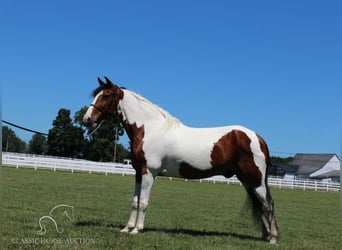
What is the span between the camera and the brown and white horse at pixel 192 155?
7.05m

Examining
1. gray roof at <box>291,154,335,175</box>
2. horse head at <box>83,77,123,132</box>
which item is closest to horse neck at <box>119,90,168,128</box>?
horse head at <box>83,77,123,132</box>

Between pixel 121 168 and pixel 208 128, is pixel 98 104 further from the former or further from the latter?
pixel 121 168

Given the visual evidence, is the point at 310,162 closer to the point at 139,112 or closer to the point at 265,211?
the point at 265,211

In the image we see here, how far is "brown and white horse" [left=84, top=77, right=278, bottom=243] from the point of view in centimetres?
705

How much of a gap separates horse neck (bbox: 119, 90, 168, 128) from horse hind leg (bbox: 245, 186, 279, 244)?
208 centimetres

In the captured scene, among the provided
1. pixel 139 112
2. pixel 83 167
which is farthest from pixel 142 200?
pixel 83 167

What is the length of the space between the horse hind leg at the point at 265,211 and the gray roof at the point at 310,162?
91199 mm

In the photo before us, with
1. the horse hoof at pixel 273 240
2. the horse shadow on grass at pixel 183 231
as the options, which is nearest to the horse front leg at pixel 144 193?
the horse shadow on grass at pixel 183 231

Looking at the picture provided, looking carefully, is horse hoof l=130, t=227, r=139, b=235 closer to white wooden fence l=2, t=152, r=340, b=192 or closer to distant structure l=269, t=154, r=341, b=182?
white wooden fence l=2, t=152, r=340, b=192

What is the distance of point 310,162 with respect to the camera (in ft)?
322

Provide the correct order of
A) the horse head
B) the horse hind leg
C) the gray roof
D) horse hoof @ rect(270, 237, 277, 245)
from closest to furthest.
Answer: horse hoof @ rect(270, 237, 277, 245) → the horse hind leg → the horse head → the gray roof

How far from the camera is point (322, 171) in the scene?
92.8m

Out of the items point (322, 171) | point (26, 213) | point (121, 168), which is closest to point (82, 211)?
point (26, 213)

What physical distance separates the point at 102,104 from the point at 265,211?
348 centimetres
